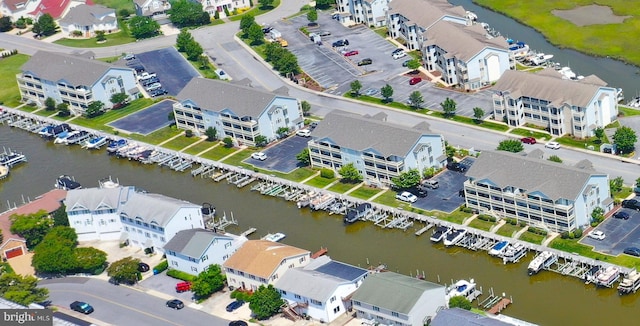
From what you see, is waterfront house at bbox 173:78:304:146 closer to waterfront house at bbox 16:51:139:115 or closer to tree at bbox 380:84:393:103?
tree at bbox 380:84:393:103

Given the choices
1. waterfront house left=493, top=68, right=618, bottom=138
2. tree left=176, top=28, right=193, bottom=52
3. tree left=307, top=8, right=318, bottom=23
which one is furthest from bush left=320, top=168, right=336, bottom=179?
tree left=307, top=8, right=318, bottom=23

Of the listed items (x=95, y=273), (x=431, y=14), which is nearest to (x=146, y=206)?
(x=95, y=273)

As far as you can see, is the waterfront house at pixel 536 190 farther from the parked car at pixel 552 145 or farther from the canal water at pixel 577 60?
the canal water at pixel 577 60

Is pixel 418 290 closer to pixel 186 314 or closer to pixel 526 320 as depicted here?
pixel 526 320

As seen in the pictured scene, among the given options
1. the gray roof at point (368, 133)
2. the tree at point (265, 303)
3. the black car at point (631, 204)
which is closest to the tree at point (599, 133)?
the black car at point (631, 204)

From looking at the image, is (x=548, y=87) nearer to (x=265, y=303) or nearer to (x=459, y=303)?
(x=459, y=303)

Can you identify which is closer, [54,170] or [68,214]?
[68,214]
